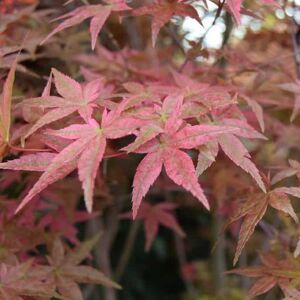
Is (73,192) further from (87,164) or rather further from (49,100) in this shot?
(87,164)

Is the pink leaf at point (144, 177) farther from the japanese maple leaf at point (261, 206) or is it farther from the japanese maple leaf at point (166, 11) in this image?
the japanese maple leaf at point (166, 11)

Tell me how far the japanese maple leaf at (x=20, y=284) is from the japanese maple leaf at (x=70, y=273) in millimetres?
67

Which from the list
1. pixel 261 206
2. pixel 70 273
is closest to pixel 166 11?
pixel 261 206

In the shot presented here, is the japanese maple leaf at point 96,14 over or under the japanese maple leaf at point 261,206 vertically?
over

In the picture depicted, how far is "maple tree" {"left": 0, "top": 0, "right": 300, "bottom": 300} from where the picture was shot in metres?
0.71

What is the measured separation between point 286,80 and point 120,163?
50 centimetres

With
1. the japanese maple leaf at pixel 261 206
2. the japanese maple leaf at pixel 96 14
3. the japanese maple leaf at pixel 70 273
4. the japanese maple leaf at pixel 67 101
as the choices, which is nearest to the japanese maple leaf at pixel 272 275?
the japanese maple leaf at pixel 261 206

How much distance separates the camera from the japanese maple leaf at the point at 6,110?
2.30 feet

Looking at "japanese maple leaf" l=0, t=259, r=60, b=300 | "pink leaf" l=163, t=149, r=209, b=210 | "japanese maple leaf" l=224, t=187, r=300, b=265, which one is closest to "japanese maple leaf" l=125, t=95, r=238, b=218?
"pink leaf" l=163, t=149, r=209, b=210

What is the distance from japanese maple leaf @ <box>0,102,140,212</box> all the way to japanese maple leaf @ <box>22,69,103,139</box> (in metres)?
0.03

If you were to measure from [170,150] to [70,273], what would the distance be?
1.34 ft

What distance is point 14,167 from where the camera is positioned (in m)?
0.72

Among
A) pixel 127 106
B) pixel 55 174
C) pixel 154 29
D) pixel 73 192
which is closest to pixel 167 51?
pixel 73 192

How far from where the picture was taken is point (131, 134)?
0.98 metres
